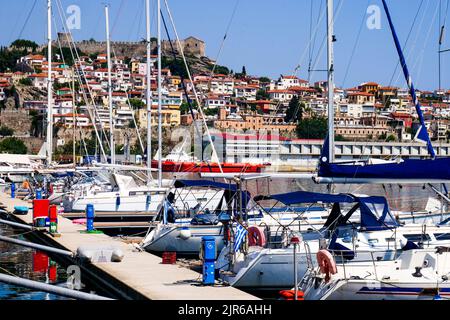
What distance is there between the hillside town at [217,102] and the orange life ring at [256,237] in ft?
255

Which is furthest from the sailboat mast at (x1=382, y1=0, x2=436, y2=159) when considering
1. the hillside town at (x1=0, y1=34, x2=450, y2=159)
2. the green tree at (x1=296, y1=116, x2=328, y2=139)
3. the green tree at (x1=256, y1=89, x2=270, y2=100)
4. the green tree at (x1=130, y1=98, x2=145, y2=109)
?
the green tree at (x1=256, y1=89, x2=270, y2=100)

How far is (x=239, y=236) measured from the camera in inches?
653

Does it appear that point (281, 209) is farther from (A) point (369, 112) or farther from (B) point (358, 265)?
(A) point (369, 112)

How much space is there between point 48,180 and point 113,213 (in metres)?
10.6

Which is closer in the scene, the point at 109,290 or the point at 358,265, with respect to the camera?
the point at 358,265

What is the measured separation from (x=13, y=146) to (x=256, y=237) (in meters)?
104

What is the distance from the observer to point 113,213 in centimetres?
2747

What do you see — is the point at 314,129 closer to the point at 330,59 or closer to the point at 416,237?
the point at 330,59

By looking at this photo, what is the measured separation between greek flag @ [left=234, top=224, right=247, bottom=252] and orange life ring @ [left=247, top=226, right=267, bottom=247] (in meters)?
0.15

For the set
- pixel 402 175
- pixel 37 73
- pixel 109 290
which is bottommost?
pixel 109 290

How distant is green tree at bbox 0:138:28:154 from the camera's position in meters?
114

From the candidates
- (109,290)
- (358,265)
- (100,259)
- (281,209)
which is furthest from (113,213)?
(358,265)

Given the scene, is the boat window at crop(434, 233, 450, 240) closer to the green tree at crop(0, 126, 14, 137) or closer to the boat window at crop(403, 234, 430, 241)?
the boat window at crop(403, 234, 430, 241)

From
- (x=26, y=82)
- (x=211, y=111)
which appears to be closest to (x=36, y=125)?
(x=26, y=82)
